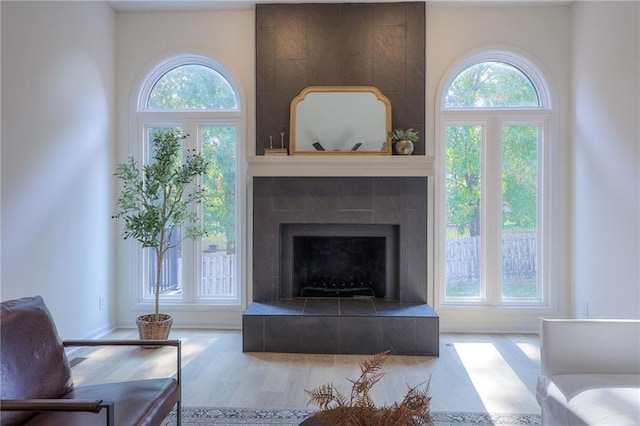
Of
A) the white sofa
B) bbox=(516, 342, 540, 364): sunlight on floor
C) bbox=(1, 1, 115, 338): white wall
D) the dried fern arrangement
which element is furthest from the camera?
bbox=(516, 342, 540, 364): sunlight on floor

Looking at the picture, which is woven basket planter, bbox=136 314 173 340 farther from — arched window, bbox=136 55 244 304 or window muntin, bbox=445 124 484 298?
window muntin, bbox=445 124 484 298

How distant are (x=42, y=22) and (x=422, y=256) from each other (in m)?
3.75

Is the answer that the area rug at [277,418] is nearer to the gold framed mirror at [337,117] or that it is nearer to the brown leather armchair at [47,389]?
the brown leather armchair at [47,389]

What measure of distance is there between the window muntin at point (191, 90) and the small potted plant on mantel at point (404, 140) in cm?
174

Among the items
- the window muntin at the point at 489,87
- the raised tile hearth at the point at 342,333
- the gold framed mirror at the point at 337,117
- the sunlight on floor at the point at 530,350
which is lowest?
the sunlight on floor at the point at 530,350

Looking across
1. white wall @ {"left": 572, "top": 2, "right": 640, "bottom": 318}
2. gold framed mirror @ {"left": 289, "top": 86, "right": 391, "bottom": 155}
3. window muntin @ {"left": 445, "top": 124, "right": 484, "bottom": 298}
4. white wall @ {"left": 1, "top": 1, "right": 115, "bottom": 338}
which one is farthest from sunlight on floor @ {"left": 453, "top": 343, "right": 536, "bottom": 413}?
white wall @ {"left": 1, "top": 1, "right": 115, "bottom": 338}

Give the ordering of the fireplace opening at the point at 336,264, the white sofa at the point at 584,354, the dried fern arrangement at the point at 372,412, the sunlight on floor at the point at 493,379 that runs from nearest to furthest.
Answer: the dried fern arrangement at the point at 372,412
the white sofa at the point at 584,354
the sunlight on floor at the point at 493,379
the fireplace opening at the point at 336,264

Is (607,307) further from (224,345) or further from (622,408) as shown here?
(224,345)

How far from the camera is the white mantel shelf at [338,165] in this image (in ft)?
13.1

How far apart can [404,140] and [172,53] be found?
2.51 metres

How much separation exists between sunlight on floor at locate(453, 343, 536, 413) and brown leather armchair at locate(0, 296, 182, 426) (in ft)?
6.55

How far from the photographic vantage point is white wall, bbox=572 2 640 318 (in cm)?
322

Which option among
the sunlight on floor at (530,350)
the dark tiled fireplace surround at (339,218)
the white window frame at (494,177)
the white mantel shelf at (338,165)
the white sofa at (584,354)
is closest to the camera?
the white sofa at (584,354)

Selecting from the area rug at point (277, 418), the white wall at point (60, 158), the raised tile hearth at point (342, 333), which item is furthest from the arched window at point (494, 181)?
the white wall at point (60, 158)
